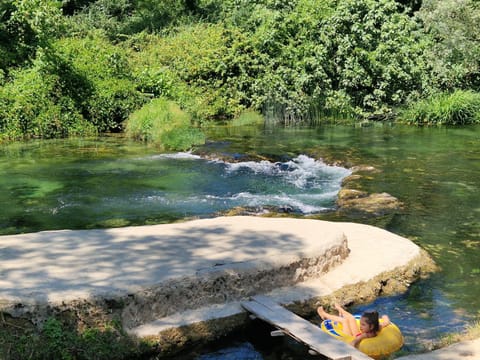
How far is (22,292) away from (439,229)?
6707 millimetres

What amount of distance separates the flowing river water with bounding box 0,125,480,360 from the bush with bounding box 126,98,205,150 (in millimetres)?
541

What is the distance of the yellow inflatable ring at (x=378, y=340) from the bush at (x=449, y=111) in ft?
57.1

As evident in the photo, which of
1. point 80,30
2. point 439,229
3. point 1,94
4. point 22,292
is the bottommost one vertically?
point 439,229

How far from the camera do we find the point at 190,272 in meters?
6.11

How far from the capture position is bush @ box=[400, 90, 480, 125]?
22.2 m

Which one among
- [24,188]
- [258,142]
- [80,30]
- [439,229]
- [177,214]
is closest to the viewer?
[439,229]

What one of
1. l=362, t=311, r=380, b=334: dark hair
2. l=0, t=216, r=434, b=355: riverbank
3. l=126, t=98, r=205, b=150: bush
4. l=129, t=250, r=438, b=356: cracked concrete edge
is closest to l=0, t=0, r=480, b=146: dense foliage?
l=126, t=98, r=205, b=150: bush

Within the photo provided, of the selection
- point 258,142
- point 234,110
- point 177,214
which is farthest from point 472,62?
point 177,214

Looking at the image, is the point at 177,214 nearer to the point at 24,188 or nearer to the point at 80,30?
the point at 24,188

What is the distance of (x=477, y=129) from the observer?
20.8 meters

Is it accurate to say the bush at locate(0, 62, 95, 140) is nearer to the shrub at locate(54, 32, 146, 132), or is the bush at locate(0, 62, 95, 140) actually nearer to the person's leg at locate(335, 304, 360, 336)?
the shrub at locate(54, 32, 146, 132)

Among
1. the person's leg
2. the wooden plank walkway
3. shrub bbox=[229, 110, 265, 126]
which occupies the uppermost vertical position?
shrub bbox=[229, 110, 265, 126]

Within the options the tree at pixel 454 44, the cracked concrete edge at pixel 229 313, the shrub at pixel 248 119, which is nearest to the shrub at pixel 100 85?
the shrub at pixel 248 119

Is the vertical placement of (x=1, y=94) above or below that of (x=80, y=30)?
below
